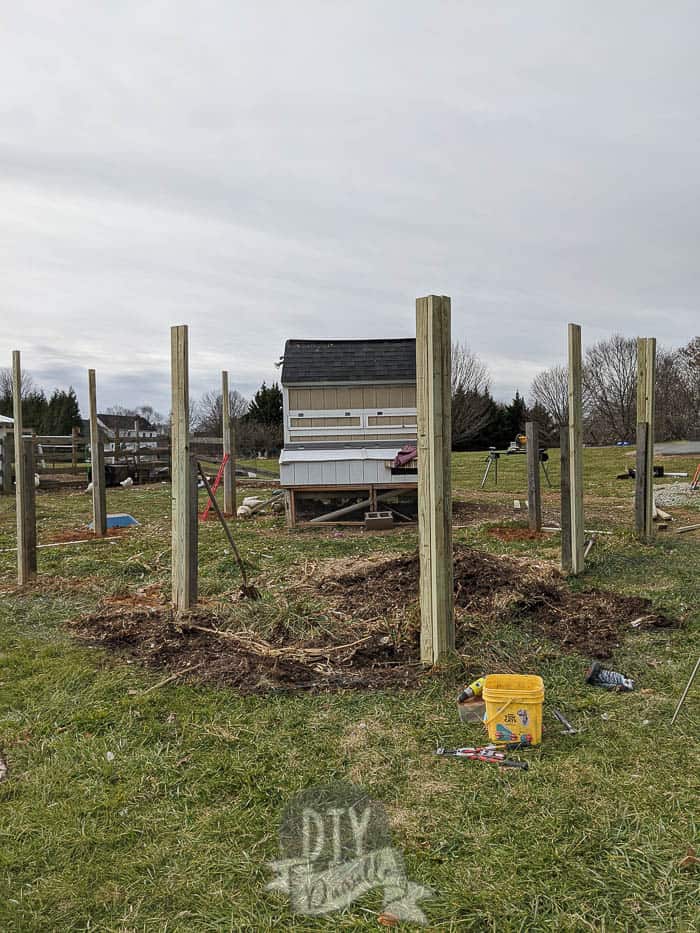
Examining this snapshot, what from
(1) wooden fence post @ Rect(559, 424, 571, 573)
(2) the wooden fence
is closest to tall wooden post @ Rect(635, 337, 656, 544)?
(1) wooden fence post @ Rect(559, 424, 571, 573)

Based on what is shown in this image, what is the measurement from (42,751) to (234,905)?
169 centimetres

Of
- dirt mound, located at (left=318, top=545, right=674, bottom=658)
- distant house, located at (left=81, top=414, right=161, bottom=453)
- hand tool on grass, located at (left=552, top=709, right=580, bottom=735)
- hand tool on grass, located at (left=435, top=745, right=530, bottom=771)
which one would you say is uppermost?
distant house, located at (left=81, top=414, right=161, bottom=453)

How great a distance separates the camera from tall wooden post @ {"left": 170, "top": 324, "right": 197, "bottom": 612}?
225 inches

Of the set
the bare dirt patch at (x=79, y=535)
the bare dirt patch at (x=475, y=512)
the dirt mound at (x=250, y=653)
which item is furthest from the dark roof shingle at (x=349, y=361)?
the dirt mound at (x=250, y=653)

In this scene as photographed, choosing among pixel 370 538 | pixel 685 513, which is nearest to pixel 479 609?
pixel 370 538

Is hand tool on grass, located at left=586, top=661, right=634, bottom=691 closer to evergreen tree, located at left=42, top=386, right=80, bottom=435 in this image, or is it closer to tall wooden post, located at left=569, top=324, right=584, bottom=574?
tall wooden post, located at left=569, top=324, right=584, bottom=574

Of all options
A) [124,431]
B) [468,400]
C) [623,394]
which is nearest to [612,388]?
[623,394]

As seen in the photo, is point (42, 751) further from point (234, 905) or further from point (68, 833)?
point (234, 905)

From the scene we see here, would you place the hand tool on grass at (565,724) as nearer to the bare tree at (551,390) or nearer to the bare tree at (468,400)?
the bare tree at (468,400)

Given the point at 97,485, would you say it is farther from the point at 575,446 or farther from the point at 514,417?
the point at 514,417

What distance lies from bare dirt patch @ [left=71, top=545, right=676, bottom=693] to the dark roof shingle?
24.5 feet

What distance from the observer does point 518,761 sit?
3.33m

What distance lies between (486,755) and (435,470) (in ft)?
5.83

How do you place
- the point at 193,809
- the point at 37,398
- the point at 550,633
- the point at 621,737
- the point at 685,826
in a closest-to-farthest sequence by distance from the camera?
the point at 685,826
the point at 193,809
the point at 621,737
the point at 550,633
the point at 37,398
